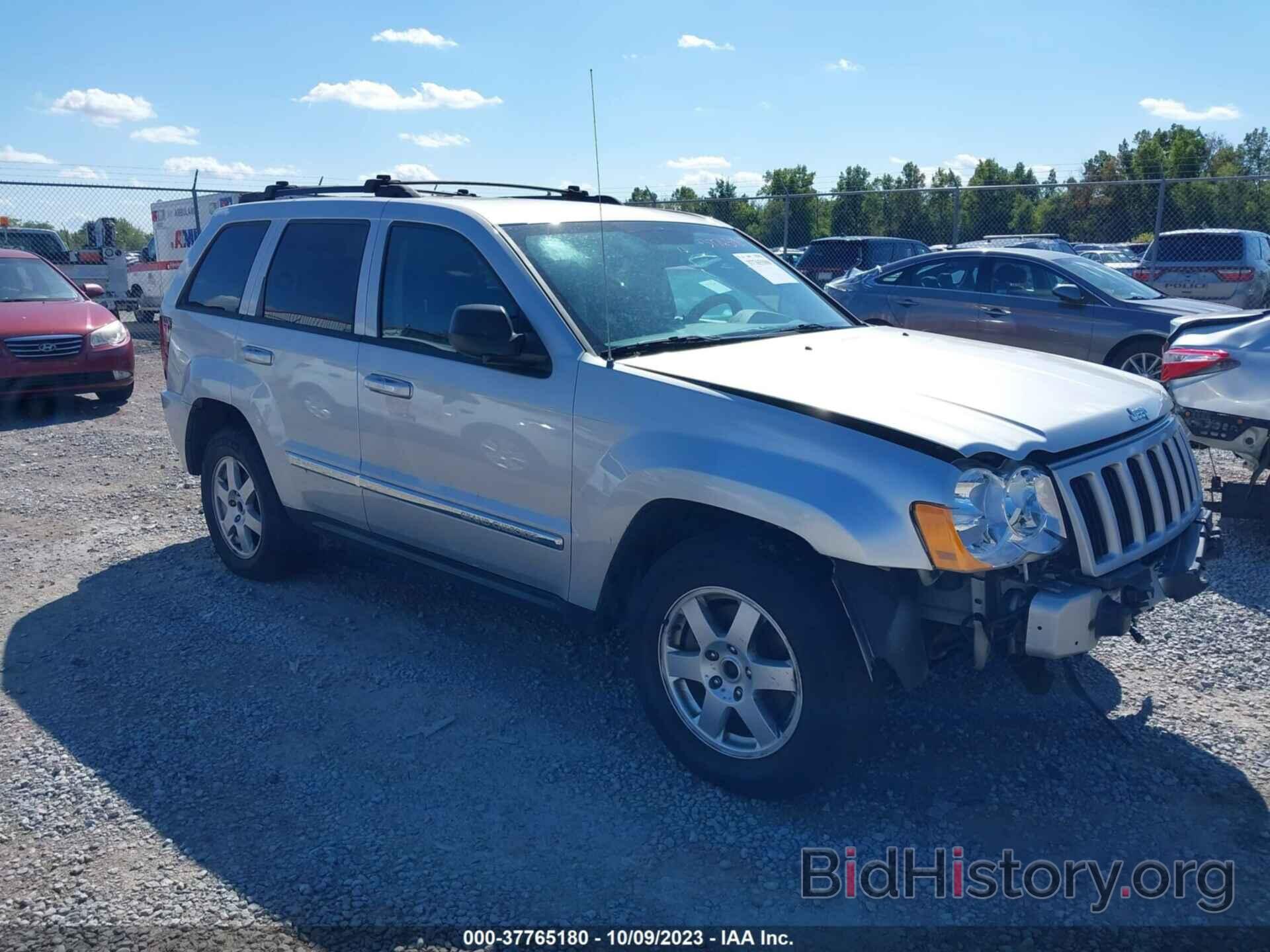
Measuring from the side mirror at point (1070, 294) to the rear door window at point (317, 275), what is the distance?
766cm

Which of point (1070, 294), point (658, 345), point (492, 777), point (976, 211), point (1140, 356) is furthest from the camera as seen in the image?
point (976, 211)

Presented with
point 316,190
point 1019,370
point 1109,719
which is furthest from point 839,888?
point 316,190

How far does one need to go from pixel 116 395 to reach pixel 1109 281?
10487 mm

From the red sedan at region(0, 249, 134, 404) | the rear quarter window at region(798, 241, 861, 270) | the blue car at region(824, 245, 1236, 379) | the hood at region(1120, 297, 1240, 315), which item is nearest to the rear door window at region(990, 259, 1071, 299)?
the blue car at region(824, 245, 1236, 379)

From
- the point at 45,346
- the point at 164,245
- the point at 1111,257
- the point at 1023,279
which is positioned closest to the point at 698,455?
the point at 1023,279

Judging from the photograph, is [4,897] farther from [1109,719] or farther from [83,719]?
[1109,719]

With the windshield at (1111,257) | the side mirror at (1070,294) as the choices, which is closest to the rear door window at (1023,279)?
the side mirror at (1070,294)

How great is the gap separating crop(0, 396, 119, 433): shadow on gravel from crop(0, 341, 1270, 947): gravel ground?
19.5ft

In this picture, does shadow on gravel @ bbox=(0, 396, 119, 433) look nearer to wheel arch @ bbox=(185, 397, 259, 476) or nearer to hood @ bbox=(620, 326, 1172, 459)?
wheel arch @ bbox=(185, 397, 259, 476)

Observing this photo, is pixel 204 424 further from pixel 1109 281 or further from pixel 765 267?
pixel 1109 281

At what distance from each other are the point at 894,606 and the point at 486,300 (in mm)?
2072

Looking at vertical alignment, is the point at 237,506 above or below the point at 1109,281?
below

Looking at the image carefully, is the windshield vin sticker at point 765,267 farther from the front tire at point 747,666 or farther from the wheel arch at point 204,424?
the wheel arch at point 204,424

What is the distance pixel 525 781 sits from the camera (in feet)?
12.1
